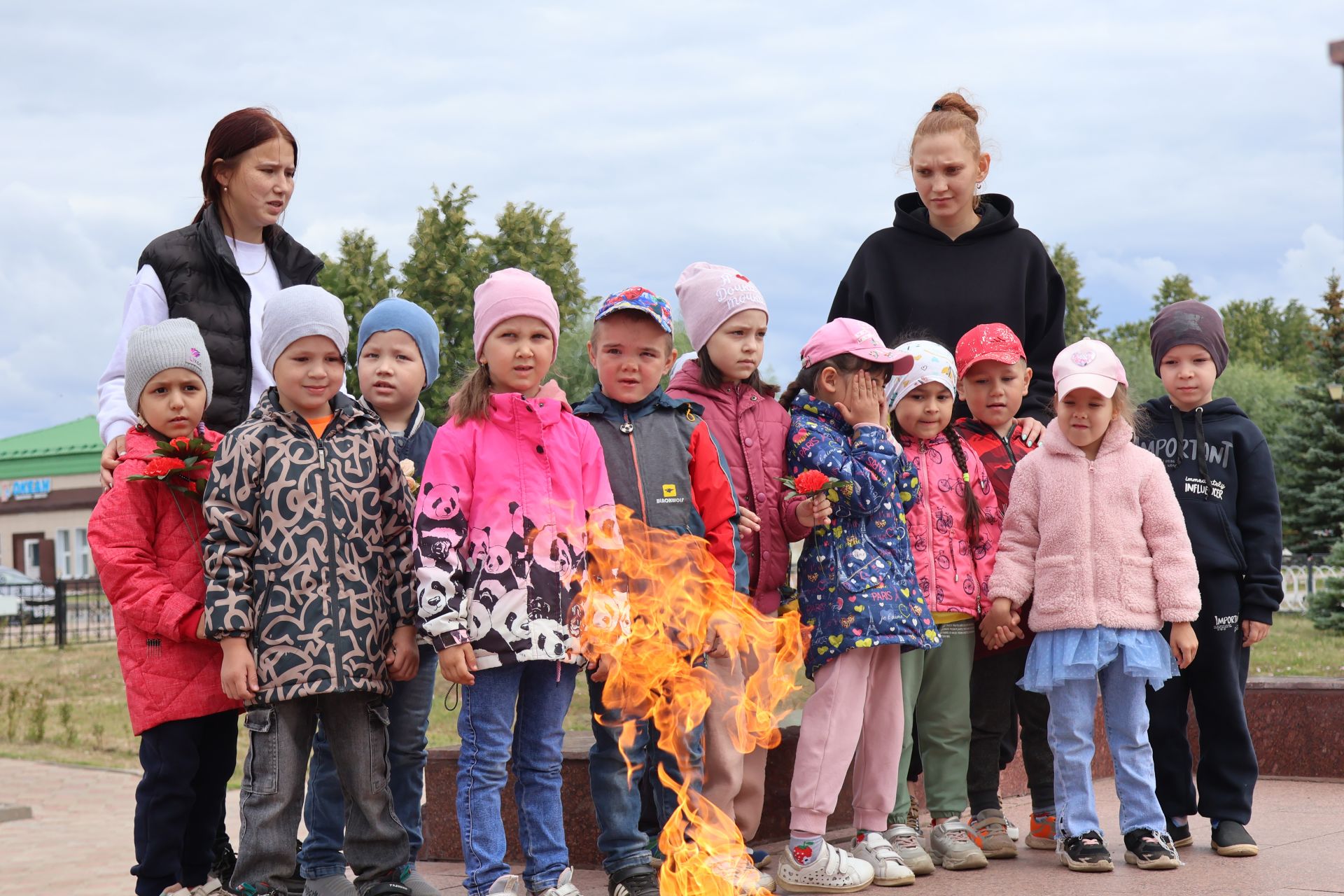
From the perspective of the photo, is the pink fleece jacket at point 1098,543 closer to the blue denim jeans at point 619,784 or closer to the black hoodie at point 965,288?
the black hoodie at point 965,288

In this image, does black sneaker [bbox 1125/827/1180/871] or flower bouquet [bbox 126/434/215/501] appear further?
black sneaker [bbox 1125/827/1180/871]

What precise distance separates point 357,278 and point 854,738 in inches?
639

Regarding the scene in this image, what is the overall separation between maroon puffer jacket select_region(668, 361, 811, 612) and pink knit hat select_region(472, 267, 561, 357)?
659mm

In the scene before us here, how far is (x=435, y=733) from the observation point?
12.9 metres

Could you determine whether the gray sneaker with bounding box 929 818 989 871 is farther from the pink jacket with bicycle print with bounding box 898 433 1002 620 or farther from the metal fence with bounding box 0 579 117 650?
the metal fence with bounding box 0 579 117 650

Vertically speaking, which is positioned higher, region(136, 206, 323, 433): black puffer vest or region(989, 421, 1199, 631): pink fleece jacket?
region(136, 206, 323, 433): black puffer vest

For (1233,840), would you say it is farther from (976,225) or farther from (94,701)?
(94,701)

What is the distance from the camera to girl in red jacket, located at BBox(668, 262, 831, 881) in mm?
4965

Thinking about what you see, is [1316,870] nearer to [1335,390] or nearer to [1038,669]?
[1038,669]

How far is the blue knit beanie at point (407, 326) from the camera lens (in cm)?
510

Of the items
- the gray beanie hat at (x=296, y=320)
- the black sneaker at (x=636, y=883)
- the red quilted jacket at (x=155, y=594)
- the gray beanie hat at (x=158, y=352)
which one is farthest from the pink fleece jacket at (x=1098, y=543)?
the gray beanie hat at (x=158, y=352)

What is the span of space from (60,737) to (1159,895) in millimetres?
12782

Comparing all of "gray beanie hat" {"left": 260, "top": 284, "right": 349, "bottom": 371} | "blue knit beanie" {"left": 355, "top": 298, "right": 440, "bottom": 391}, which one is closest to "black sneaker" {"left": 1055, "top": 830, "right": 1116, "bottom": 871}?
"blue knit beanie" {"left": 355, "top": 298, "right": 440, "bottom": 391}

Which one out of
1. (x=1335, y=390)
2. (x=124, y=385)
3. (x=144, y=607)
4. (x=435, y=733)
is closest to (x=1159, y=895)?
(x=144, y=607)
